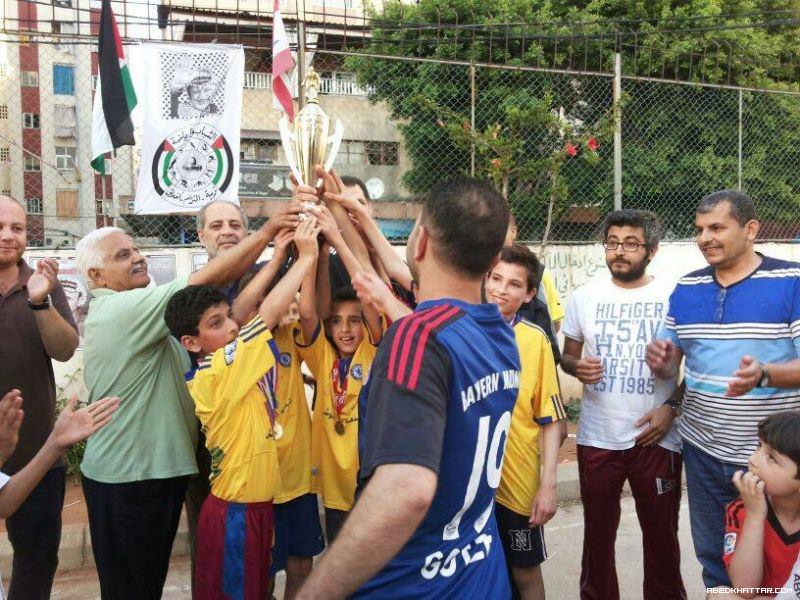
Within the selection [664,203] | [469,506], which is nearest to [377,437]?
[469,506]

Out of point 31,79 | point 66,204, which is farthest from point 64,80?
point 66,204

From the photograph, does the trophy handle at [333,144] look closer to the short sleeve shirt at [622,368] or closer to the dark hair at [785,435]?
the short sleeve shirt at [622,368]

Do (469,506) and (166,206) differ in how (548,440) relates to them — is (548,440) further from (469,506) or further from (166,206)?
(166,206)

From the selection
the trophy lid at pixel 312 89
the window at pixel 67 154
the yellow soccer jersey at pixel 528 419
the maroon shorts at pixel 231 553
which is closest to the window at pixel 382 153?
the window at pixel 67 154

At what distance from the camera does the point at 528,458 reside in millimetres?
3182

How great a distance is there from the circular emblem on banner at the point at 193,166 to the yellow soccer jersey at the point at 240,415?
3233mm

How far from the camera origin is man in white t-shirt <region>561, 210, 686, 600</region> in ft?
11.2

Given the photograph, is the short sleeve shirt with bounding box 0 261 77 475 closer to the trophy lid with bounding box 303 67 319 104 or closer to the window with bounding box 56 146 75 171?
the trophy lid with bounding box 303 67 319 104

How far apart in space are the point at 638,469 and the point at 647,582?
543mm

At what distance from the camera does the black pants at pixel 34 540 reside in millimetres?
3217

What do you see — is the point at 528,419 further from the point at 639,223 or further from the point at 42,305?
the point at 42,305

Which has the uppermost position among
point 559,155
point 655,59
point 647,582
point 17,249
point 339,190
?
point 655,59

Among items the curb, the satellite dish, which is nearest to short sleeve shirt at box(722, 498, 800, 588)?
the curb

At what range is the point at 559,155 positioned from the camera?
7480 millimetres
